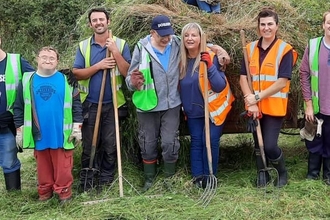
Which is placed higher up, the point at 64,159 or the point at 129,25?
the point at 129,25

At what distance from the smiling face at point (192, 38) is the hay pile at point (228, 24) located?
553 mm

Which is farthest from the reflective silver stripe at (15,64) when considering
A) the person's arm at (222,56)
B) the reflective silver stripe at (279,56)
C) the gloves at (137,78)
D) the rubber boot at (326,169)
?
the rubber boot at (326,169)

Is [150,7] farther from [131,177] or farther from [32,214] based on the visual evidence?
[32,214]

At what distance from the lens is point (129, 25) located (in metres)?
5.81

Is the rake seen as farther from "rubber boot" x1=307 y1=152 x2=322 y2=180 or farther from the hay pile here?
"rubber boot" x1=307 y1=152 x2=322 y2=180

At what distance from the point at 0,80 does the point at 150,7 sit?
6.46 ft

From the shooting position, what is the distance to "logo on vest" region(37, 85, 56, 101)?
480cm

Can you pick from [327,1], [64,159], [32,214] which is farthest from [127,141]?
[327,1]

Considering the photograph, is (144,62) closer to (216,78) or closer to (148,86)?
(148,86)

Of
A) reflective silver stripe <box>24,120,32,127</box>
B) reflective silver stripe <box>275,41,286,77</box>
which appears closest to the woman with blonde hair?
reflective silver stripe <box>275,41,286,77</box>

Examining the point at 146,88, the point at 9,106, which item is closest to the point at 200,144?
the point at 146,88

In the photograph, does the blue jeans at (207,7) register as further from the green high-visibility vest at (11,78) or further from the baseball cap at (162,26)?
the green high-visibility vest at (11,78)

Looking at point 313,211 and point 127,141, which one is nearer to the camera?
point 313,211

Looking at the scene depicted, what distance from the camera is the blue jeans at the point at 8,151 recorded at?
509 centimetres
